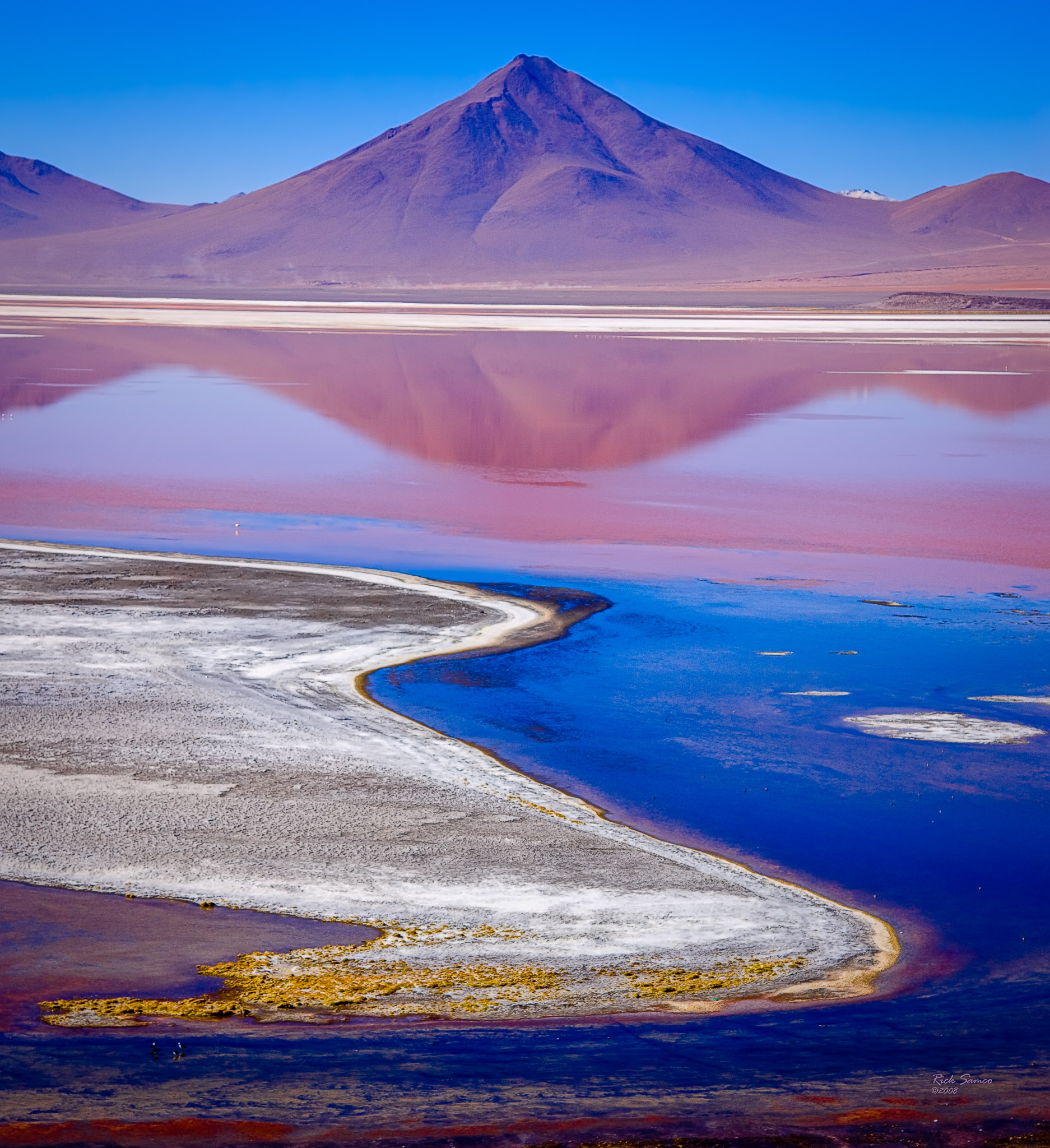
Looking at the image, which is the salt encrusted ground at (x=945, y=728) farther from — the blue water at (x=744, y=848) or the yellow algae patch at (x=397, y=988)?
the yellow algae patch at (x=397, y=988)

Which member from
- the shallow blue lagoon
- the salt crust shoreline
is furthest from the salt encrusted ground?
the salt crust shoreline

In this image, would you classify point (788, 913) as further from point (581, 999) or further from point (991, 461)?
point (991, 461)

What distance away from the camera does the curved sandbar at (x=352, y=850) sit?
5.76 m

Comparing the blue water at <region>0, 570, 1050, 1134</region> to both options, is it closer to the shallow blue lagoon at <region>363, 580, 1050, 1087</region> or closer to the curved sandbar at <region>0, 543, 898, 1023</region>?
the shallow blue lagoon at <region>363, 580, 1050, 1087</region>

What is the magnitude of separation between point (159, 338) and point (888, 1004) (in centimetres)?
4979

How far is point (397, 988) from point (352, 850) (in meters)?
1.40

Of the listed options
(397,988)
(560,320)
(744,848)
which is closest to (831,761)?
(744,848)

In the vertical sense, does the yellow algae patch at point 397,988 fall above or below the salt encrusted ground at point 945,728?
below

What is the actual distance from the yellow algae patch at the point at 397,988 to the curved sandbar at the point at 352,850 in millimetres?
11

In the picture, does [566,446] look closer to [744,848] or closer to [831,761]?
[831,761]

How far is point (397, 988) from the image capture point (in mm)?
5645

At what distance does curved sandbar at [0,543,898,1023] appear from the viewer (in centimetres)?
576

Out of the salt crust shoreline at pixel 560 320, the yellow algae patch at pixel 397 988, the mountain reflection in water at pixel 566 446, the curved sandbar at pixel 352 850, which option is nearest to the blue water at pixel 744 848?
the yellow algae patch at pixel 397 988

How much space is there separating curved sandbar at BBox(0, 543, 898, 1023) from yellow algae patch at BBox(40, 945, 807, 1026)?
0.01m
